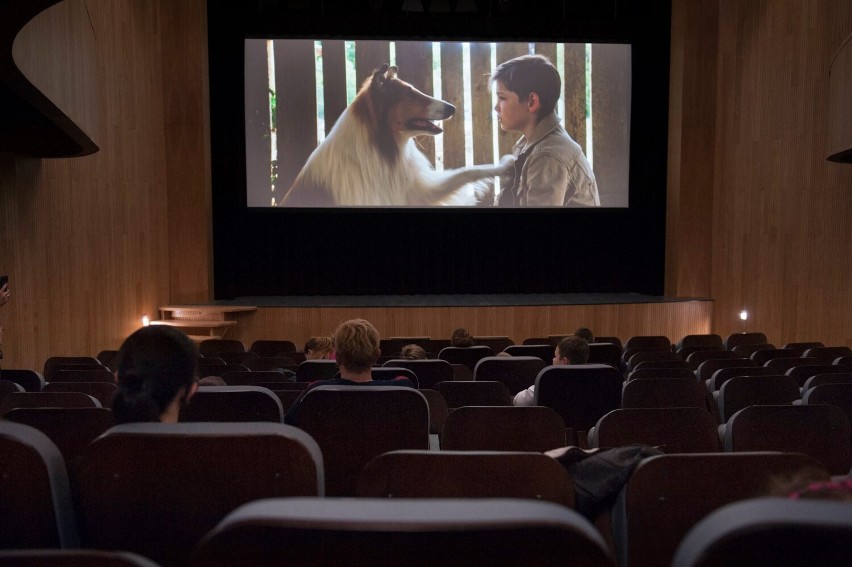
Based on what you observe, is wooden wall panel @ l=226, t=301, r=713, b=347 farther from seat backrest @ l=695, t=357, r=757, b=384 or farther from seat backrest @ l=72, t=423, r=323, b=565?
seat backrest @ l=72, t=423, r=323, b=565

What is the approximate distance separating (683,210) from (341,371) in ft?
37.2

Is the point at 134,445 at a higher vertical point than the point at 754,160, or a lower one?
lower

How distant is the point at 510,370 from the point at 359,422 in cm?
257

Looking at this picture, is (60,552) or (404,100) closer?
(60,552)

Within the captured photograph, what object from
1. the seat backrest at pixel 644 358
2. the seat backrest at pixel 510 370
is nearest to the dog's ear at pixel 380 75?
the seat backrest at pixel 644 358

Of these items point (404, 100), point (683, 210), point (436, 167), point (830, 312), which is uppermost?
point (404, 100)

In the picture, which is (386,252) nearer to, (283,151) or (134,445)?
(283,151)

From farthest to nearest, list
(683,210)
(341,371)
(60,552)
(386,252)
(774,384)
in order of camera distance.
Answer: (386,252) → (683,210) → (774,384) → (341,371) → (60,552)

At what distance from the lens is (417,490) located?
5.32 feet

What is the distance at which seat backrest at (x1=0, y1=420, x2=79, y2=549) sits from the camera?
1479 mm

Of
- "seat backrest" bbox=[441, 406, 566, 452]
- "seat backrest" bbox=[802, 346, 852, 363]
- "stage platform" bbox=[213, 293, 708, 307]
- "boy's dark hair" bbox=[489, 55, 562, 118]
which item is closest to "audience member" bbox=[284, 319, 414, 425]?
"seat backrest" bbox=[441, 406, 566, 452]

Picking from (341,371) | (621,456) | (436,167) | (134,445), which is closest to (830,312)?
(436,167)

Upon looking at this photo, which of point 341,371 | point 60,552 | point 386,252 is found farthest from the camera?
point 386,252

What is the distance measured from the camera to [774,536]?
96 cm
